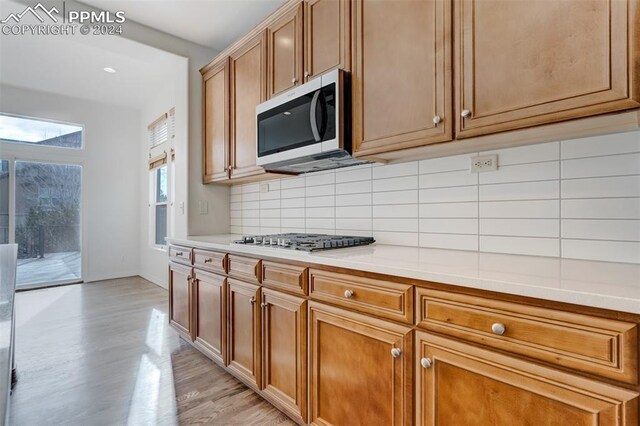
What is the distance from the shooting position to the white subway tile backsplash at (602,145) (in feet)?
3.88

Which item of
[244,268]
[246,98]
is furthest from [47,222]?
[244,268]

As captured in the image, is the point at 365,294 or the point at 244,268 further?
the point at 244,268

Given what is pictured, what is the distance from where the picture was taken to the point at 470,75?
4.16ft

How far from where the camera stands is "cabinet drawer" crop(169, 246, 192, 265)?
8.37ft

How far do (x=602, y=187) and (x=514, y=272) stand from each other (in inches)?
22.7

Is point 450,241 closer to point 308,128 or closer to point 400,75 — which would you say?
point 400,75

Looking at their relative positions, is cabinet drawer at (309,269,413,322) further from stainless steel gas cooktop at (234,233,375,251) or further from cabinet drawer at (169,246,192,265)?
cabinet drawer at (169,246,192,265)

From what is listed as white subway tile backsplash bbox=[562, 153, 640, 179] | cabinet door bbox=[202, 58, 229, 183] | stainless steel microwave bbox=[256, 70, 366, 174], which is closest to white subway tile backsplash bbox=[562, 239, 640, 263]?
white subway tile backsplash bbox=[562, 153, 640, 179]

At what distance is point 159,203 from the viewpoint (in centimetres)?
518

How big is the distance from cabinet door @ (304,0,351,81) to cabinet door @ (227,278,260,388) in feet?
4.34

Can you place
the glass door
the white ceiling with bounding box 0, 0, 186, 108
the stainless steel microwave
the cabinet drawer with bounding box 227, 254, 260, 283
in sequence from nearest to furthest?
the stainless steel microwave < the cabinet drawer with bounding box 227, 254, 260, 283 < the white ceiling with bounding box 0, 0, 186, 108 < the glass door

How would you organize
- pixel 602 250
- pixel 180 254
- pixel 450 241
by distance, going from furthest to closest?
pixel 180 254, pixel 450 241, pixel 602 250

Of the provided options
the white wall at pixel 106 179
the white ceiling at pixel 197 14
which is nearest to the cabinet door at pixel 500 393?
the white ceiling at pixel 197 14

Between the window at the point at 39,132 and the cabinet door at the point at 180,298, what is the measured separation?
3828 millimetres
